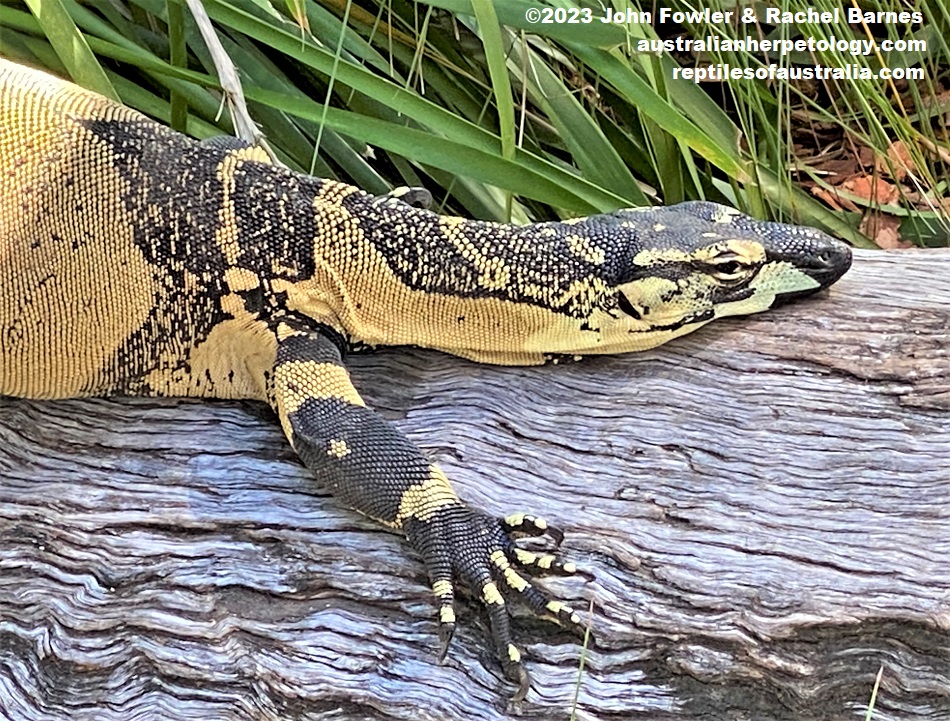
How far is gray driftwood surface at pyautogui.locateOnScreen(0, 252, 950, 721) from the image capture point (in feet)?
5.52

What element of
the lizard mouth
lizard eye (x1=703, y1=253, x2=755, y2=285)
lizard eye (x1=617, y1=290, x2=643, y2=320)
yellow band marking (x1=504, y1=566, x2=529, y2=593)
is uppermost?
the lizard mouth

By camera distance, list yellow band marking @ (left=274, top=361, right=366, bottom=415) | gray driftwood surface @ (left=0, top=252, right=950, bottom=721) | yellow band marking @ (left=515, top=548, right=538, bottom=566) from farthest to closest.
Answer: yellow band marking @ (left=274, top=361, right=366, bottom=415) → yellow band marking @ (left=515, top=548, right=538, bottom=566) → gray driftwood surface @ (left=0, top=252, right=950, bottom=721)

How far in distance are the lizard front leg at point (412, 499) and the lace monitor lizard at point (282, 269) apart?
0.06 ft

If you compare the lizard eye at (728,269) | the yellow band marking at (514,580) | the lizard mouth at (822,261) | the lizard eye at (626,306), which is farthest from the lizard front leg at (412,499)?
the lizard mouth at (822,261)

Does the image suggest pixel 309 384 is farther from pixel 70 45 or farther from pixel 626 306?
pixel 70 45

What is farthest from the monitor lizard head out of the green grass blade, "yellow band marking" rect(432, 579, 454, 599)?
the green grass blade

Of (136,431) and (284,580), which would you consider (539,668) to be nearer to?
(284,580)

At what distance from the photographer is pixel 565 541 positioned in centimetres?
181

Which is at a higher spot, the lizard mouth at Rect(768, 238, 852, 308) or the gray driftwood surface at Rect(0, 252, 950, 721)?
the lizard mouth at Rect(768, 238, 852, 308)

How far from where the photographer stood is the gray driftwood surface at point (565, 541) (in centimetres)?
168

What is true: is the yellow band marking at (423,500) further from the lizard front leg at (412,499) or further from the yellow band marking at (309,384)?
the yellow band marking at (309,384)

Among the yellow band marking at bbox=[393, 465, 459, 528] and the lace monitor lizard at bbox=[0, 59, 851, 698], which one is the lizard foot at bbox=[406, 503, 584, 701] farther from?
the lace monitor lizard at bbox=[0, 59, 851, 698]

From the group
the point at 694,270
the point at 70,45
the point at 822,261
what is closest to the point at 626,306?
the point at 694,270

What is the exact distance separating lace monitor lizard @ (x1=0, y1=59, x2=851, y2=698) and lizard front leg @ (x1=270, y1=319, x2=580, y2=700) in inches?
0.8
